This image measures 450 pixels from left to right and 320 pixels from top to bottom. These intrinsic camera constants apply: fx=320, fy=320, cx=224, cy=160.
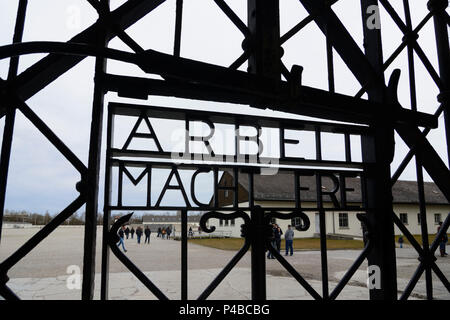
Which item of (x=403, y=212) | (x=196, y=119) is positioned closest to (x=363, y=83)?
(x=196, y=119)

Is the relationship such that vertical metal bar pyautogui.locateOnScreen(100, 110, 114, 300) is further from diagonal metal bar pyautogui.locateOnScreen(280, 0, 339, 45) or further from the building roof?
the building roof

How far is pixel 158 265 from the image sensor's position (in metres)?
11.1

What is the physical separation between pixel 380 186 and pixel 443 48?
1733 mm

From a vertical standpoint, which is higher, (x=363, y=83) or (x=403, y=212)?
(x=363, y=83)

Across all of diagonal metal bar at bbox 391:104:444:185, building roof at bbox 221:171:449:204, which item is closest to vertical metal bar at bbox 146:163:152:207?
diagonal metal bar at bbox 391:104:444:185

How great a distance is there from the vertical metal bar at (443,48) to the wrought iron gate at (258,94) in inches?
0.5

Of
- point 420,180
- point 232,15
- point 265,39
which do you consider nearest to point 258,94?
point 265,39

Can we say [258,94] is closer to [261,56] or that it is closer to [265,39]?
[261,56]

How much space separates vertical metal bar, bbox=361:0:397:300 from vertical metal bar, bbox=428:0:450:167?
3.03ft

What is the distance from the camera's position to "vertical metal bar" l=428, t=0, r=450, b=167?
315 centimetres

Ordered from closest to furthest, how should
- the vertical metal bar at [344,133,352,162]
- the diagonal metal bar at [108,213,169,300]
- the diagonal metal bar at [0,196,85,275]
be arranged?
the diagonal metal bar at [0,196,85,275], the diagonal metal bar at [108,213,169,300], the vertical metal bar at [344,133,352,162]

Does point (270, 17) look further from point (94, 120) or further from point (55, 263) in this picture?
point (55, 263)
